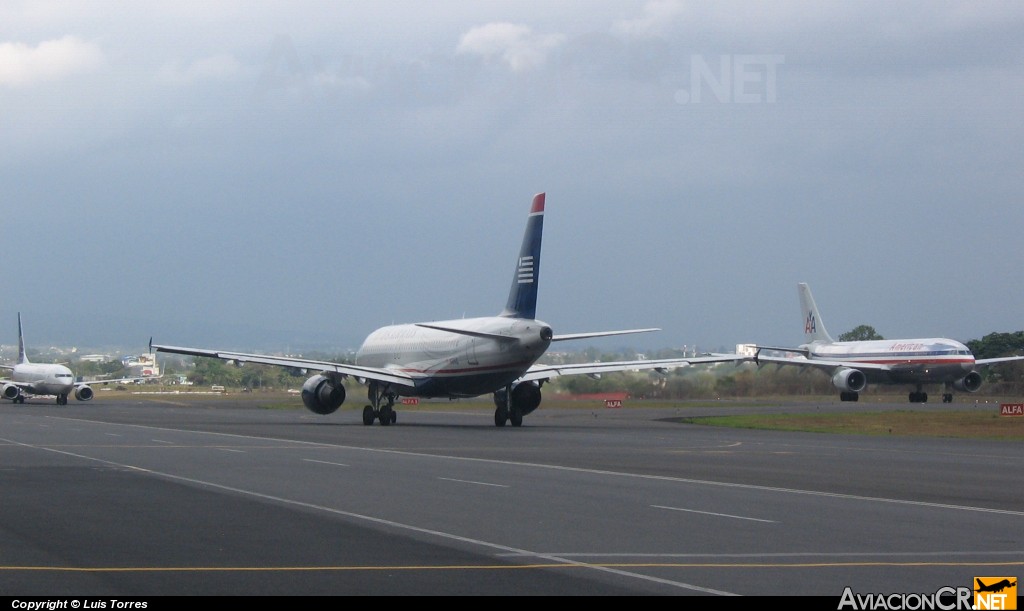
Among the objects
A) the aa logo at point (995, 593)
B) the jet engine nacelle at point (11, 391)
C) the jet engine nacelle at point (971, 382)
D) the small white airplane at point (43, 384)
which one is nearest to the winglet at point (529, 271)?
the aa logo at point (995, 593)

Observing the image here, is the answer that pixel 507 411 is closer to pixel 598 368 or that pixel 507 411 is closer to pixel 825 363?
pixel 598 368

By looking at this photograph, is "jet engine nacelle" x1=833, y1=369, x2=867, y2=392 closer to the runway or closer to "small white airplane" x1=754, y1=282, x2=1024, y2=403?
"small white airplane" x1=754, y1=282, x2=1024, y2=403

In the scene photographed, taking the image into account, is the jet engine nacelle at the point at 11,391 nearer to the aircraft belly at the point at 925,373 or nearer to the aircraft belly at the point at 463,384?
the aircraft belly at the point at 463,384

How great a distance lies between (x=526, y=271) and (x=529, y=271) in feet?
0.39

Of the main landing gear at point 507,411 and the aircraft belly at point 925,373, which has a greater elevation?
the aircraft belly at point 925,373

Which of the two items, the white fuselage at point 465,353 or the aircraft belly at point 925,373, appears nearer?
the white fuselage at point 465,353

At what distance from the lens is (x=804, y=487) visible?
71.5 ft

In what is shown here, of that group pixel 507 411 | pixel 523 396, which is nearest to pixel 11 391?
pixel 507 411

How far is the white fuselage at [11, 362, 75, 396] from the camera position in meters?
83.1

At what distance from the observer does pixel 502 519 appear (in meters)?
16.2

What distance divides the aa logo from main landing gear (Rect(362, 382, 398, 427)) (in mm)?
36992

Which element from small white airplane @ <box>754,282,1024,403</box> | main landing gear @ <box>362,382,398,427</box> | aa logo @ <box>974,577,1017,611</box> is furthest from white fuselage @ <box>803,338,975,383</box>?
aa logo @ <box>974,577,1017,611</box>

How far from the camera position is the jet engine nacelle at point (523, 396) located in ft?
153

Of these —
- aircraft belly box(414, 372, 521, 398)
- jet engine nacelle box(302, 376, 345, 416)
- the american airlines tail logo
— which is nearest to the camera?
the american airlines tail logo
